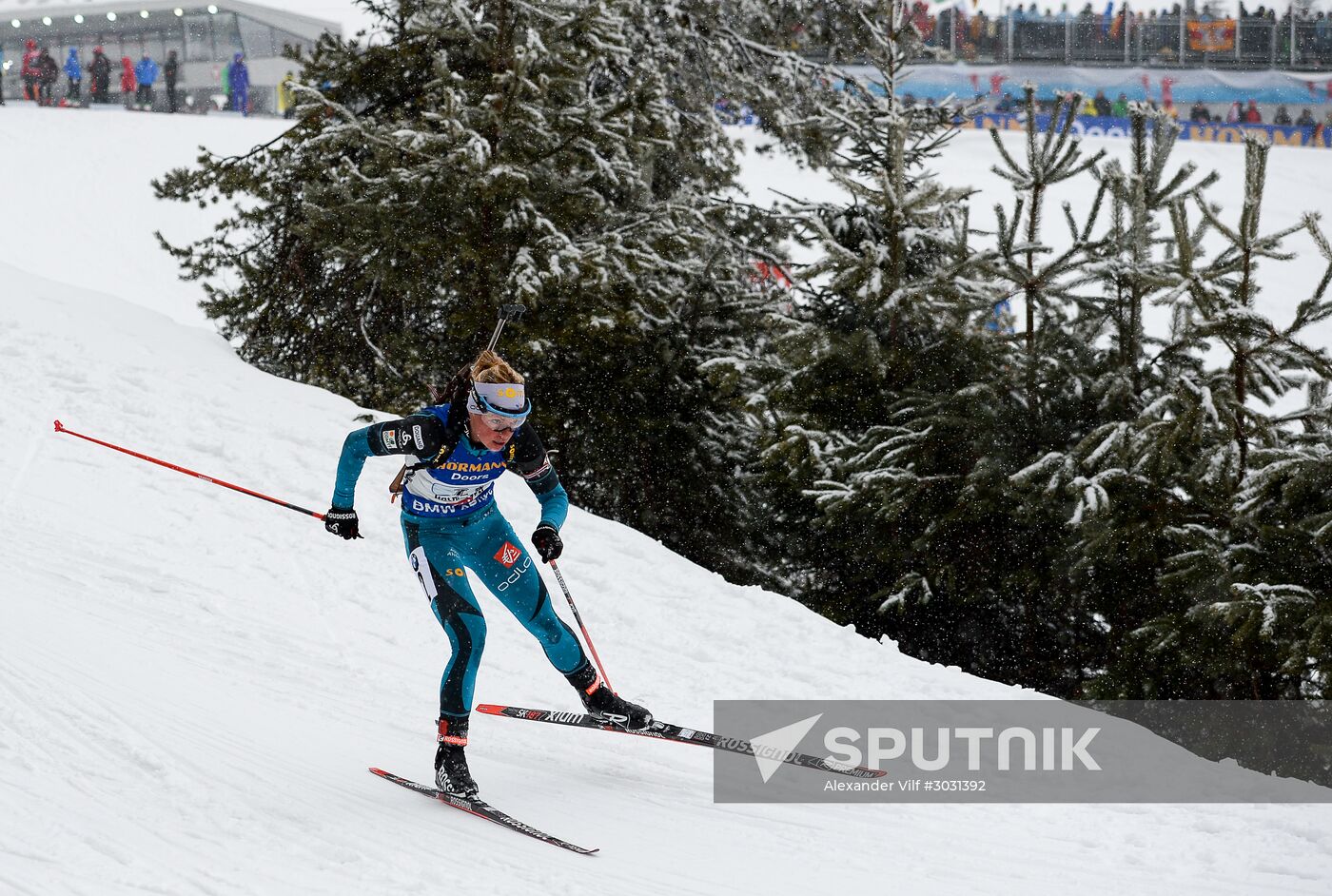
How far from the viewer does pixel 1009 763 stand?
18.9 feet

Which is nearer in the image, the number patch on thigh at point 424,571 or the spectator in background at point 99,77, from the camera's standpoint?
the number patch on thigh at point 424,571

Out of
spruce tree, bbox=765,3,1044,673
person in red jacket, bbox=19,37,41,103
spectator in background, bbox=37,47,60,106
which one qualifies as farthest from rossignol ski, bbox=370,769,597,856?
person in red jacket, bbox=19,37,41,103

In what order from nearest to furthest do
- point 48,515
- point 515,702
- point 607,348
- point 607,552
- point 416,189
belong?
1. point 515,702
2. point 48,515
3. point 607,552
4. point 416,189
5. point 607,348

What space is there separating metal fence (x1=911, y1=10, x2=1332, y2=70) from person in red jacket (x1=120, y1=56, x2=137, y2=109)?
22.0 m

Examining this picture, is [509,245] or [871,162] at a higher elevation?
[871,162]

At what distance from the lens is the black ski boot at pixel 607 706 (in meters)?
5.48

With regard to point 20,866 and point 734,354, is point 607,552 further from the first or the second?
point 20,866

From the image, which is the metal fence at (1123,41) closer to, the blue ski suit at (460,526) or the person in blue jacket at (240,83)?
the person in blue jacket at (240,83)

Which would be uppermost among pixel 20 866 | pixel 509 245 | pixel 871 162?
pixel 871 162

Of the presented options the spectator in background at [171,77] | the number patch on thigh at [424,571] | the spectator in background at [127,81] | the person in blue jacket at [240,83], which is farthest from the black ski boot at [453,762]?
the spectator in background at [127,81]

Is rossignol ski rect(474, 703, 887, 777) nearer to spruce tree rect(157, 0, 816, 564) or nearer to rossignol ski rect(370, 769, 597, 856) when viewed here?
rossignol ski rect(370, 769, 597, 856)

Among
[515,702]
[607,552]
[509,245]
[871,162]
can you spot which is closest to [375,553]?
[607,552]

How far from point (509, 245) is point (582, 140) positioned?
1277 mm

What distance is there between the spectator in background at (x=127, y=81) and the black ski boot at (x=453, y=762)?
3365 cm
